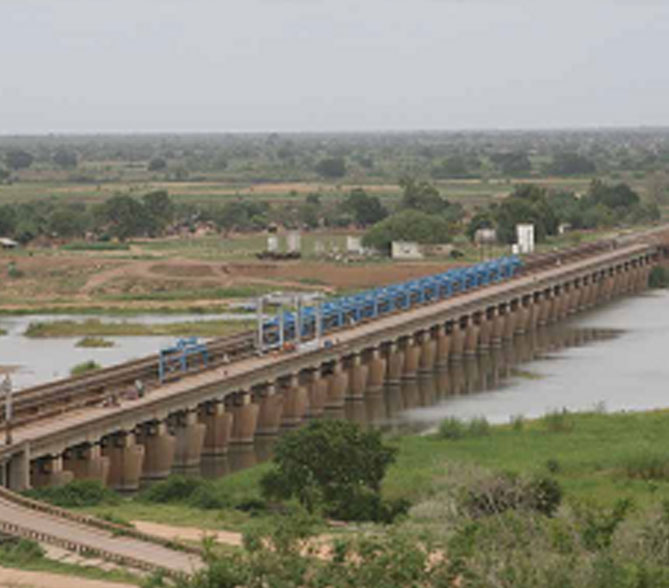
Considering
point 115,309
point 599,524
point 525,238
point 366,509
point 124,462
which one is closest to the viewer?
point 599,524

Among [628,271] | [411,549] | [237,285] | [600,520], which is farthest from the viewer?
[628,271]

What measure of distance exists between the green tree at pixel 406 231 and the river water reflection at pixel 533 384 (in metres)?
30.7

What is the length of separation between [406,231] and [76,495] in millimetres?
86222

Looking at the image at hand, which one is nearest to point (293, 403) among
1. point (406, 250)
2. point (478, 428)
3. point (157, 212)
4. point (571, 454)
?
point (478, 428)

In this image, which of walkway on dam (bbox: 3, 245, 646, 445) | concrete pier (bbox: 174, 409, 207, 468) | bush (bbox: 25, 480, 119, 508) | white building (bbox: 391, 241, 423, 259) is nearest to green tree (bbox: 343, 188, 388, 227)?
white building (bbox: 391, 241, 423, 259)

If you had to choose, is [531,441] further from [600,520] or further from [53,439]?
[600,520]

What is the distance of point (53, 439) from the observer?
51.1 metres

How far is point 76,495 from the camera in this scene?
47.3 m

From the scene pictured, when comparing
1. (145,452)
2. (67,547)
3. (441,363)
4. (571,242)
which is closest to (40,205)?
(571,242)

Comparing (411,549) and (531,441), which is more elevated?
(411,549)

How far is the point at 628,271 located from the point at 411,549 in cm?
10042

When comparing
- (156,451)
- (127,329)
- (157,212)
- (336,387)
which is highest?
(157,212)

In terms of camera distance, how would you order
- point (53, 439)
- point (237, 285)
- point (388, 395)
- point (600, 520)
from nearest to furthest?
point (600, 520)
point (53, 439)
point (388, 395)
point (237, 285)

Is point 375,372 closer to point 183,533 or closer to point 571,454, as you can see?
point 571,454
